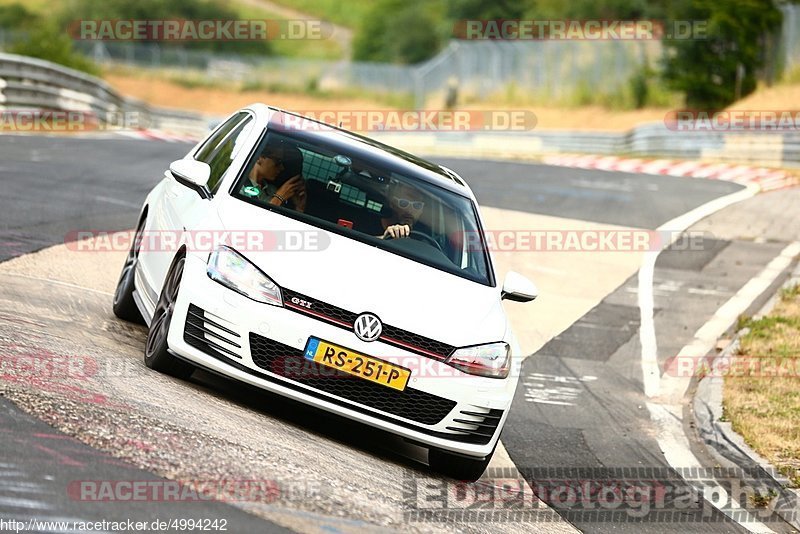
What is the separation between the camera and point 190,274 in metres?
6.55

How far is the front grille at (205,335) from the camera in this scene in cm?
640

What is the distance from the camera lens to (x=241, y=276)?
645 cm

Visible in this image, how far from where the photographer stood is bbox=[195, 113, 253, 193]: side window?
7.63 meters

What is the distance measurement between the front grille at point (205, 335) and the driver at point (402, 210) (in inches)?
51.3

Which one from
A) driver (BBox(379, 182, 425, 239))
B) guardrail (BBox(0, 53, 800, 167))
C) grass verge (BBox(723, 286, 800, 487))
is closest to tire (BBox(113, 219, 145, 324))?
driver (BBox(379, 182, 425, 239))

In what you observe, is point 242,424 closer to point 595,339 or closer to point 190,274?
point 190,274

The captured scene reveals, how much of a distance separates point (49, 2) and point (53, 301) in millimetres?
103748

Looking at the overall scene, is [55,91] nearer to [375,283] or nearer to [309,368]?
[375,283]

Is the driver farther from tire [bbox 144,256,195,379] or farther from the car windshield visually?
tire [bbox 144,256,195,379]

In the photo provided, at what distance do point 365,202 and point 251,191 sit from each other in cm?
68

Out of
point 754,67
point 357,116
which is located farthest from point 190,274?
point 357,116

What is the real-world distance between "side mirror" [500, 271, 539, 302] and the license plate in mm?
1301

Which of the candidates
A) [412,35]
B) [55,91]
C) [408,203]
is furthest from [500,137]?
[412,35]

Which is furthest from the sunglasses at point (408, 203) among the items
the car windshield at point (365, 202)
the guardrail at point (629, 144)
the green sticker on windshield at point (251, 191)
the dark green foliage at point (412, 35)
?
the dark green foliage at point (412, 35)
